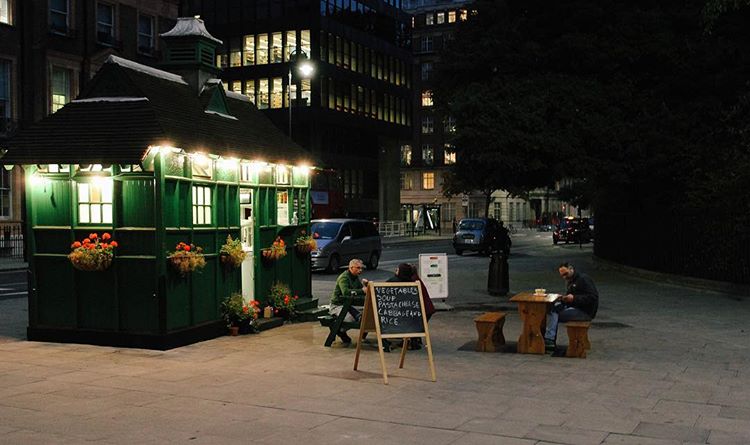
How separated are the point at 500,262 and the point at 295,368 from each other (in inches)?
438

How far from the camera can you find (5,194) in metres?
36.4

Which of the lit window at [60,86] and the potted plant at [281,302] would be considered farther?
the lit window at [60,86]

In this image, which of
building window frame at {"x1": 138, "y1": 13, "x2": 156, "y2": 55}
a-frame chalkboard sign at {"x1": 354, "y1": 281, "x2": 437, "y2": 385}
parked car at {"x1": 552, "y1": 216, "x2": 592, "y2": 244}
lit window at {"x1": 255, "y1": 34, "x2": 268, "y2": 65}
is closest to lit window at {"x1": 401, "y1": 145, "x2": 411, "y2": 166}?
lit window at {"x1": 255, "y1": 34, "x2": 268, "y2": 65}

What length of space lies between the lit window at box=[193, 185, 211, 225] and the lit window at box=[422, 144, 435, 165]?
94.8 metres

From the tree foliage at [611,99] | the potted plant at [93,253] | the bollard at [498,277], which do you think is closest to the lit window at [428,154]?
the tree foliage at [611,99]

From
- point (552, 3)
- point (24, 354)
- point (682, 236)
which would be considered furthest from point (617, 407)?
point (552, 3)

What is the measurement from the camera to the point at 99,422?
7762 mm

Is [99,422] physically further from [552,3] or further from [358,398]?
[552,3]

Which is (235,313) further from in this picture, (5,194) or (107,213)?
(5,194)

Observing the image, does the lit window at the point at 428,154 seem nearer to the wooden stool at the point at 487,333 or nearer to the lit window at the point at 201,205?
the lit window at the point at 201,205

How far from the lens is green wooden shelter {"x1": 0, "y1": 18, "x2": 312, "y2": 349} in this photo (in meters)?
11.9

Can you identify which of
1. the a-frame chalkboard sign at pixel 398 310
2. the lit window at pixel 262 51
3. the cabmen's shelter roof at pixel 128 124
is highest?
the lit window at pixel 262 51

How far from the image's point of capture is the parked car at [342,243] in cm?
2708

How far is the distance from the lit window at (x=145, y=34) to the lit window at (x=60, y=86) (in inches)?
206
